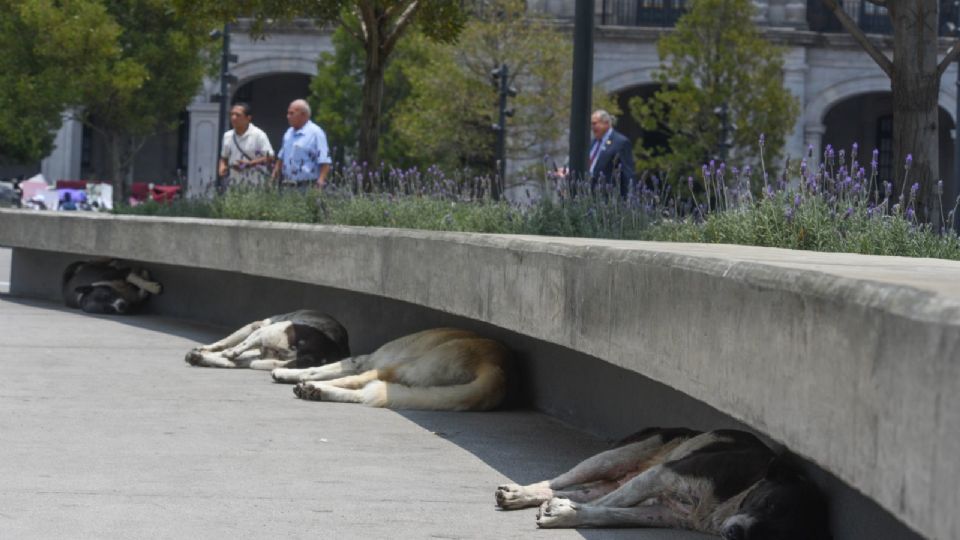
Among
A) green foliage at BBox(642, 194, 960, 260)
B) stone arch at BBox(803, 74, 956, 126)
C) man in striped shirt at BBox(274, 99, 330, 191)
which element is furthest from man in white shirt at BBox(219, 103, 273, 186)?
stone arch at BBox(803, 74, 956, 126)

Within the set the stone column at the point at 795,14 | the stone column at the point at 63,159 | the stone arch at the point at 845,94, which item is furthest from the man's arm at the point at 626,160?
the stone column at the point at 63,159

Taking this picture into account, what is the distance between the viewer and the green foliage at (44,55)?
43.7 metres

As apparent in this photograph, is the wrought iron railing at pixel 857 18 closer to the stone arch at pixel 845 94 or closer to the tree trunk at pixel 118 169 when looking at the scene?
the stone arch at pixel 845 94

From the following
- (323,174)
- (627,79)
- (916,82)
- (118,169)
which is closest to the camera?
(916,82)

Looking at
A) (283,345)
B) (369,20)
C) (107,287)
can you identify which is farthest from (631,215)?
(107,287)

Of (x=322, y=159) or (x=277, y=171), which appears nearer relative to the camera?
(x=322, y=159)

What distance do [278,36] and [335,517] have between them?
47844 mm

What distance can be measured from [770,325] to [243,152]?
12.4 m

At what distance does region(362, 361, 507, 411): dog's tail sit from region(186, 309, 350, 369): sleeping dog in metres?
1.65

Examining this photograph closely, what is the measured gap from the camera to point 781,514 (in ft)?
18.0

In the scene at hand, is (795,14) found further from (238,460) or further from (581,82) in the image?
(238,460)

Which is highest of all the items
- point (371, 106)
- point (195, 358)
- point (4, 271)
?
point (371, 106)

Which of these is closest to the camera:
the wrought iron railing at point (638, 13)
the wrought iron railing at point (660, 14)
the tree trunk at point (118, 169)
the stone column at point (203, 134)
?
the tree trunk at point (118, 169)

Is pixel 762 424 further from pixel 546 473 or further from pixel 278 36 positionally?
pixel 278 36
